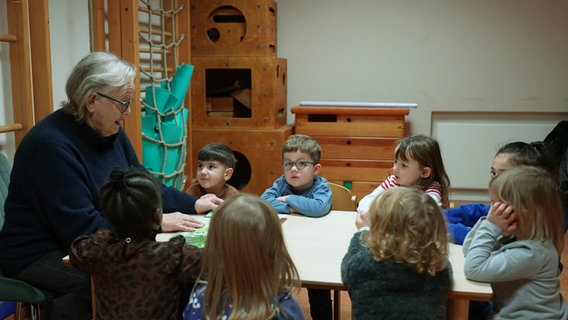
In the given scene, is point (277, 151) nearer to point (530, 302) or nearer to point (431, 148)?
point (431, 148)

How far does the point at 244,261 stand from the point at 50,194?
83cm

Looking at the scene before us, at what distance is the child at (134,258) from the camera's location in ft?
4.61

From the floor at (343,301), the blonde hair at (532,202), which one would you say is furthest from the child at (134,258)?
the floor at (343,301)

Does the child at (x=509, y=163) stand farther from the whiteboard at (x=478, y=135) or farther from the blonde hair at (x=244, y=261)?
the whiteboard at (x=478, y=135)

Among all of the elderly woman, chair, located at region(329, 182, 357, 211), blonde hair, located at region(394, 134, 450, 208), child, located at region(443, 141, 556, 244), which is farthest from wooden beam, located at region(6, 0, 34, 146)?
child, located at region(443, 141, 556, 244)

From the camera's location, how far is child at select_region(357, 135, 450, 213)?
218 cm

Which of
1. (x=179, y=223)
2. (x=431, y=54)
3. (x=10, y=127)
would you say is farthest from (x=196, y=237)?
(x=431, y=54)

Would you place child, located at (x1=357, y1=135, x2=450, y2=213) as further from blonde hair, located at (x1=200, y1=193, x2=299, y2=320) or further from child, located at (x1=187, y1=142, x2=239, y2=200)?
blonde hair, located at (x1=200, y1=193, x2=299, y2=320)

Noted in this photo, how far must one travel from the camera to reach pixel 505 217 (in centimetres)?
153

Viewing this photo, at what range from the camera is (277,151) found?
3.83 m

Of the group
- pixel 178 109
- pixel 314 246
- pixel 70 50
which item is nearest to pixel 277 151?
pixel 178 109

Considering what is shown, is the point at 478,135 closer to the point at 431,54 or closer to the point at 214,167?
the point at 431,54

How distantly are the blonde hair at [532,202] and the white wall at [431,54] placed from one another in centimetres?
286

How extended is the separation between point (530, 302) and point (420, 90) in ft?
9.81
